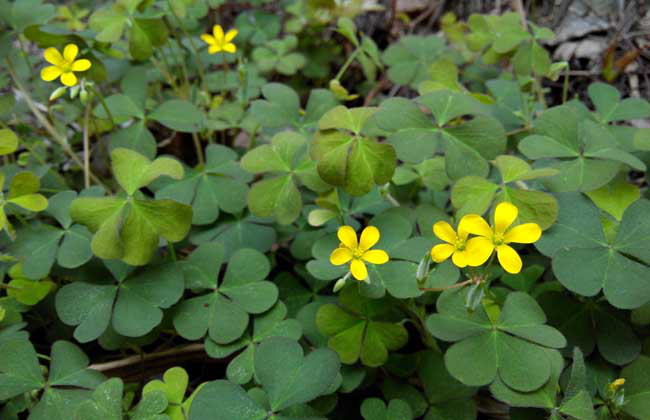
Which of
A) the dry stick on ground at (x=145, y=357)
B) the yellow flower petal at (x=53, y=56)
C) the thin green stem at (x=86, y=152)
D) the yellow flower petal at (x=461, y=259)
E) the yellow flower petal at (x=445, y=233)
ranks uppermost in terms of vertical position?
the yellow flower petal at (x=53, y=56)

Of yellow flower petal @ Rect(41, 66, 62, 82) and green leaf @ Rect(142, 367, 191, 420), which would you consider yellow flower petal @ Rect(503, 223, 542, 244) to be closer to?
green leaf @ Rect(142, 367, 191, 420)

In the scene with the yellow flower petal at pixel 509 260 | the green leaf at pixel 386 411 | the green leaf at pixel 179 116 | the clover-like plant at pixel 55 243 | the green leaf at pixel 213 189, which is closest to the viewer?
the yellow flower petal at pixel 509 260

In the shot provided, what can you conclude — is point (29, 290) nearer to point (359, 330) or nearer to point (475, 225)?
point (359, 330)

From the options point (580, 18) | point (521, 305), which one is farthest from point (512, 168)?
point (580, 18)

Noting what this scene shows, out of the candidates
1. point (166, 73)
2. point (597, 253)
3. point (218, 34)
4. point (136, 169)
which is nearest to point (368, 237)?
point (597, 253)

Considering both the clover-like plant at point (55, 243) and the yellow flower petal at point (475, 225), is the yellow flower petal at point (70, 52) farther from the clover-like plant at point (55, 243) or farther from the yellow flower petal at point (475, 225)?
the yellow flower petal at point (475, 225)

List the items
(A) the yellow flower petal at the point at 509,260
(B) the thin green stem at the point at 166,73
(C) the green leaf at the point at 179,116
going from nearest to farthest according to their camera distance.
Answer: (A) the yellow flower petal at the point at 509,260, (C) the green leaf at the point at 179,116, (B) the thin green stem at the point at 166,73

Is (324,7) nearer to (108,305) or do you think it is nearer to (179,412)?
(108,305)

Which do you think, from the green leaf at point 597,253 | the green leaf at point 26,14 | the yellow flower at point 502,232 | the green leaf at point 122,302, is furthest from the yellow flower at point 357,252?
the green leaf at point 26,14
